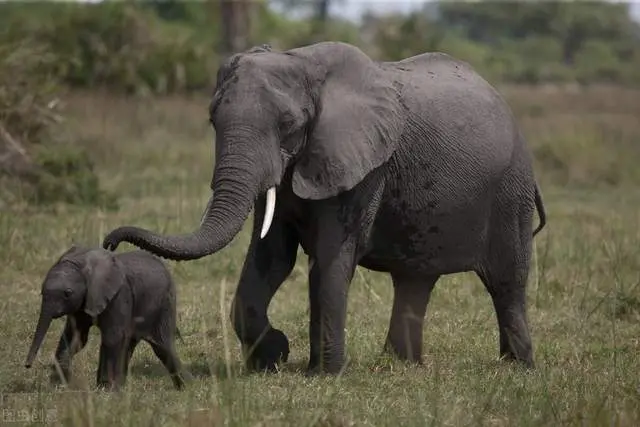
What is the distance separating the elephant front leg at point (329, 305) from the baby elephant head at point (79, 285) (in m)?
1.11

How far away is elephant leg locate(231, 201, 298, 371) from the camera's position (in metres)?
7.08

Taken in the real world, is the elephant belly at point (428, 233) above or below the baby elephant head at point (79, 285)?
above

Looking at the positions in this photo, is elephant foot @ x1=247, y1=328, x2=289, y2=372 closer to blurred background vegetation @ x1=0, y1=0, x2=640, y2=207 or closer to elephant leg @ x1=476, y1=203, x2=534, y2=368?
elephant leg @ x1=476, y1=203, x2=534, y2=368

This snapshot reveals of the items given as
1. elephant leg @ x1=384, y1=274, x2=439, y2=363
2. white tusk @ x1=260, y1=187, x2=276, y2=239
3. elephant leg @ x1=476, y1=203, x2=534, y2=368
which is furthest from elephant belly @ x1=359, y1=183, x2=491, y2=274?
white tusk @ x1=260, y1=187, x2=276, y2=239

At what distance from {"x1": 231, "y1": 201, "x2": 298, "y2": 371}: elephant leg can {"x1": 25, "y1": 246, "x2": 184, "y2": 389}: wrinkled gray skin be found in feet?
1.70

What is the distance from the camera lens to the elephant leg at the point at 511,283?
25.4 ft

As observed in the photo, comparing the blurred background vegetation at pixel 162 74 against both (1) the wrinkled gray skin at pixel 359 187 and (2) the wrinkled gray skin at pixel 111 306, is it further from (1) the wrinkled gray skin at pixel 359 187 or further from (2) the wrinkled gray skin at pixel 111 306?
(2) the wrinkled gray skin at pixel 111 306

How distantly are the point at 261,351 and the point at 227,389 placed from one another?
1794 mm

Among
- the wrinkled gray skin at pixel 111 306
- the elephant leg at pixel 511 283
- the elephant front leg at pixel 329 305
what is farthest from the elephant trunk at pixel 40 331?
the elephant leg at pixel 511 283

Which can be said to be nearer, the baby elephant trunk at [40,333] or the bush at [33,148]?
the baby elephant trunk at [40,333]

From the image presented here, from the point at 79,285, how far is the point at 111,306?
220 millimetres

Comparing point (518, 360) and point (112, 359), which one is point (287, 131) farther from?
point (518, 360)

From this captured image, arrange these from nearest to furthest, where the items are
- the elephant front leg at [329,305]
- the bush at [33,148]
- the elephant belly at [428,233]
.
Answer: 1. the elephant front leg at [329,305]
2. the elephant belly at [428,233]
3. the bush at [33,148]

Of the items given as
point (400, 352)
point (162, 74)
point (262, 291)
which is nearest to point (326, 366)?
point (262, 291)
